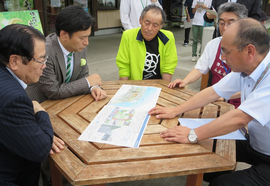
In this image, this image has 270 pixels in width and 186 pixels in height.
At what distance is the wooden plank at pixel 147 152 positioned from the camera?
110cm

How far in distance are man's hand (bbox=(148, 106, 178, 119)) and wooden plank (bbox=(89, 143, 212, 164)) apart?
0.30 metres

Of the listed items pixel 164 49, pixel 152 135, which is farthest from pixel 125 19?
pixel 152 135

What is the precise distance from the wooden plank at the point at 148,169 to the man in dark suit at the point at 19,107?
0.88ft

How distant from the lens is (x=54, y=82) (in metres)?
1.72

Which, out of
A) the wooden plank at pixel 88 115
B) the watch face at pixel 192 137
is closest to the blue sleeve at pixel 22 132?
the wooden plank at pixel 88 115

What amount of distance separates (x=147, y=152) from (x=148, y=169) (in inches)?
4.6

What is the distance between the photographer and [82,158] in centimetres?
110

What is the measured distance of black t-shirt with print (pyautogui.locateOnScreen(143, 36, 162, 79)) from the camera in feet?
8.09

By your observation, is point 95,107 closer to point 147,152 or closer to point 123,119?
point 123,119

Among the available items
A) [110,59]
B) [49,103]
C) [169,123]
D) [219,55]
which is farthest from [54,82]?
[110,59]

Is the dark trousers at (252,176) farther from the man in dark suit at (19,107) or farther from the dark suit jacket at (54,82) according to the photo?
the dark suit jacket at (54,82)

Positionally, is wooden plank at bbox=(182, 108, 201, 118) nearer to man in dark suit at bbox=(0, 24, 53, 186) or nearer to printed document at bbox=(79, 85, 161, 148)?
printed document at bbox=(79, 85, 161, 148)

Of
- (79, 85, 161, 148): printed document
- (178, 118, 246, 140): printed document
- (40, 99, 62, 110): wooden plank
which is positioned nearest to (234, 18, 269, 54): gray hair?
(178, 118, 246, 140): printed document

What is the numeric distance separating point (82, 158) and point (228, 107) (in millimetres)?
1147
